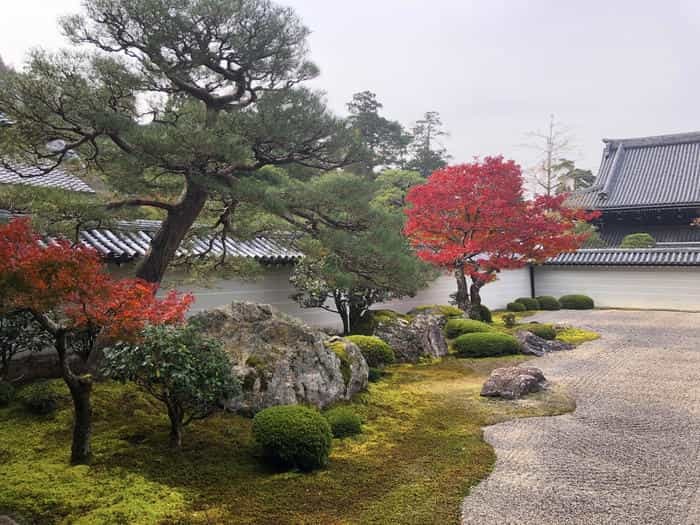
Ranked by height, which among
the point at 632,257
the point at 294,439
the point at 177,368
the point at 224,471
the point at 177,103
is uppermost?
the point at 177,103

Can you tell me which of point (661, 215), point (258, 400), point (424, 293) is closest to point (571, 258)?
point (661, 215)

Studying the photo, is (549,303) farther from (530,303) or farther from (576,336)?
(576,336)

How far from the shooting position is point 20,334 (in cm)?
648

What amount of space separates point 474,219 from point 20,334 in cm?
1098

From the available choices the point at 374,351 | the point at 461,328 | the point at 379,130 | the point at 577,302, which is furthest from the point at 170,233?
the point at 379,130

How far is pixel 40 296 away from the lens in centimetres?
424

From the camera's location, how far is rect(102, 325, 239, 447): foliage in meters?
5.08

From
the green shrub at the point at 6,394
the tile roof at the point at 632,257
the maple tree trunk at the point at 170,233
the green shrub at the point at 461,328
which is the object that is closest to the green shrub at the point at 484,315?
the green shrub at the point at 461,328

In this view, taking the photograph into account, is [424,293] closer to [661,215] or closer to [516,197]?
[516,197]

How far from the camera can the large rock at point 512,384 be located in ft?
25.7

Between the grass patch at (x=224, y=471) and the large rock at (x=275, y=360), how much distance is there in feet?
1.37

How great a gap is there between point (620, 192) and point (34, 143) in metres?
24.0

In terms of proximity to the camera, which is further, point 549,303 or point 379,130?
point 379,130

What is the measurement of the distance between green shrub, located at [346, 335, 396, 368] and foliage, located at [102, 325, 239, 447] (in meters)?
4.70
